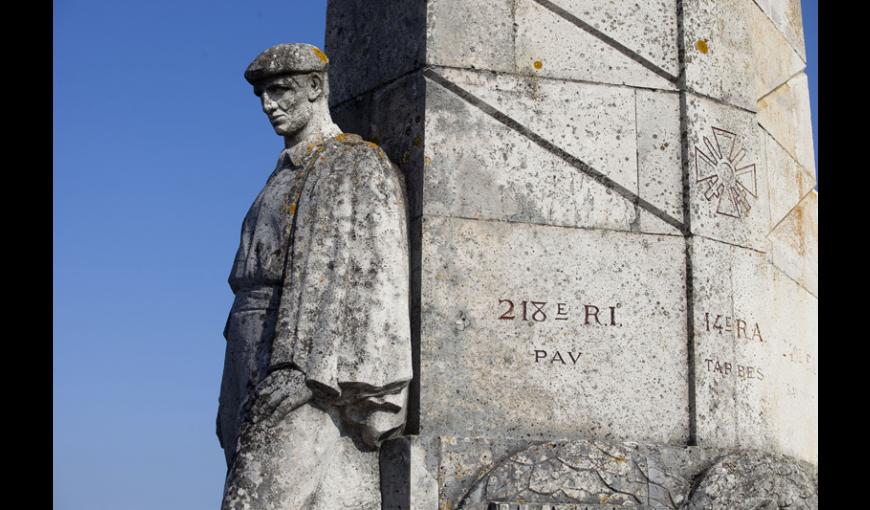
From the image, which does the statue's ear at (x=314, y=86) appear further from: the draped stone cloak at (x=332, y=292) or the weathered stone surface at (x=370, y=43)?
the weathered stone surface at (x=370, y=43)

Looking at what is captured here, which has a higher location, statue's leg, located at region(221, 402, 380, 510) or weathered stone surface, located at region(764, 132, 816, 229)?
weathered stone surface, located at region(764, 132, 816, 229)

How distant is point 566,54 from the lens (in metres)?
7.83

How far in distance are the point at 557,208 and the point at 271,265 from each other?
1548mm

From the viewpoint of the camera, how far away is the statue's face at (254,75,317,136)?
7672mm

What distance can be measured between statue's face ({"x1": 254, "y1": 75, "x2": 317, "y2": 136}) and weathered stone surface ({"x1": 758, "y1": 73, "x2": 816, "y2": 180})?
8.79 feet

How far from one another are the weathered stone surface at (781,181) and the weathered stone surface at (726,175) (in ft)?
0.72

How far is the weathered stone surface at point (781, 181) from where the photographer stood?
27.8ft

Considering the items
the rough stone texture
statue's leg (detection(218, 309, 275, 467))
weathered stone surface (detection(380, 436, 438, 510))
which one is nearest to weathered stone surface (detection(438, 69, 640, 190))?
the rough stone texture

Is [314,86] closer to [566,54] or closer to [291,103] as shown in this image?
[291,103]

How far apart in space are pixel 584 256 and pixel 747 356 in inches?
43.5

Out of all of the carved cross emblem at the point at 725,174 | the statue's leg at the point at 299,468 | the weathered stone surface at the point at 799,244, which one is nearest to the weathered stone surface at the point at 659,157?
the carved cross emblem at the point at 725,174

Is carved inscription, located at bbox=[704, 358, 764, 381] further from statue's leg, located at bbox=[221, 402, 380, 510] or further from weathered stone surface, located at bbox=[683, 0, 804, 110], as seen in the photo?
statue's leg, located at bbox=[221, 402, 380, 510]

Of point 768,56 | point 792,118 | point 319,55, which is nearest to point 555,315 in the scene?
point 319,55

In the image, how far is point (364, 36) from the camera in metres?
8.34
